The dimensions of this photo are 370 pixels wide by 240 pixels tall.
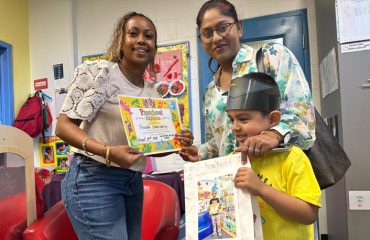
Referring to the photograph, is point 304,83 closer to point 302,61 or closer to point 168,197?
point 168,197

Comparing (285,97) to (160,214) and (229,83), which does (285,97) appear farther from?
(160,214)

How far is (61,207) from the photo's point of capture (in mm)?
1371

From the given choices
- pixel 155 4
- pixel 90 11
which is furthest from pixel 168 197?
pixel 90 11

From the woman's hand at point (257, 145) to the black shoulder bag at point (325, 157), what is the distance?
241 millimetres

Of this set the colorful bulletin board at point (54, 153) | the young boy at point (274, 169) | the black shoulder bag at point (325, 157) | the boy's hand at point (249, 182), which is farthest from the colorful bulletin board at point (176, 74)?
the boy's hand at point (249, 182)

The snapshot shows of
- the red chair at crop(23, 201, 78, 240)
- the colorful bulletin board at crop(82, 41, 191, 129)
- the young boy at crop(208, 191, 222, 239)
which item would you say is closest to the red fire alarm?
the colorful bulletin board at crop(82, 41, 191, 129)

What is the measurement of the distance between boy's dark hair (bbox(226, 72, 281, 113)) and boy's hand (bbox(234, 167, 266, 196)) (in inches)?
7.3

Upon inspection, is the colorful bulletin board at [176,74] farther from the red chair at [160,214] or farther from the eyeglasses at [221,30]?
the eyeglasses at [221,30]

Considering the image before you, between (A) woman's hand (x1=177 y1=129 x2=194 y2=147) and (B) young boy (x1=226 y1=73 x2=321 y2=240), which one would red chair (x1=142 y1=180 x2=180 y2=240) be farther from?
(B) young boy (x1=226 y1=73 x2=321 y2=240)

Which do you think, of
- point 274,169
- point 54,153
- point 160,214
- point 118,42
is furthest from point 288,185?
point 54,153

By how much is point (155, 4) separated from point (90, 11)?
30.3 inches

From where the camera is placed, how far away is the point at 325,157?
3.36ft

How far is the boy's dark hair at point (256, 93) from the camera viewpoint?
876 mm

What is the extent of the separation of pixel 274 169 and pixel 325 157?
24 cm
